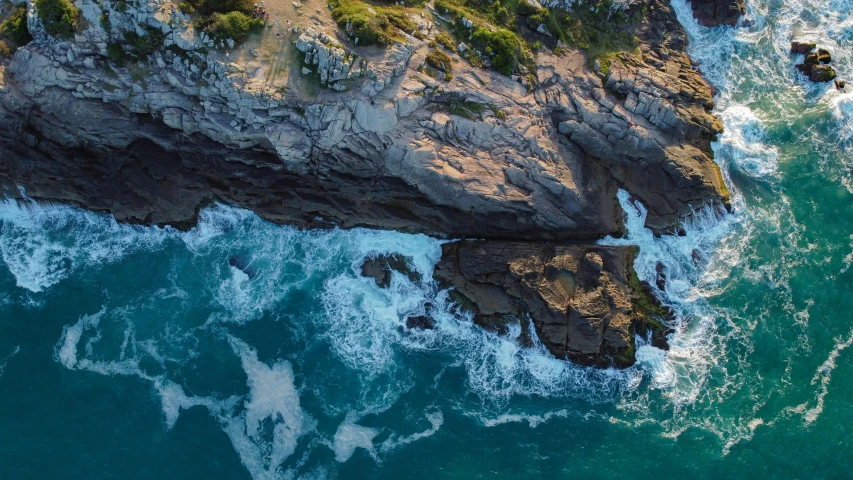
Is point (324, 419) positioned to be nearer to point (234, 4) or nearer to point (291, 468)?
point (291, 468)

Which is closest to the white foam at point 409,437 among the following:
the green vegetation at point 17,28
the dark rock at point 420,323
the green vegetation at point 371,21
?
the dark rock at point 420,323

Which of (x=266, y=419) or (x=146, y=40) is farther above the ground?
(x=146, y=40)

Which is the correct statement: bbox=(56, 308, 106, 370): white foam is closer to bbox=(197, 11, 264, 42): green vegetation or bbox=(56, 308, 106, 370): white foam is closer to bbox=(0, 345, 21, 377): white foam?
bbox=(0, 345, 21, 377): white foam

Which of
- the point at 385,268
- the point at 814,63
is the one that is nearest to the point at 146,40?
the point at 385,268

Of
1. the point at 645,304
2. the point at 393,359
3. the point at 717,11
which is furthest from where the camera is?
the point at 717,11

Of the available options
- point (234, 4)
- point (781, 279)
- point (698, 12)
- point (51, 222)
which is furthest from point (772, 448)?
point (51, 222)

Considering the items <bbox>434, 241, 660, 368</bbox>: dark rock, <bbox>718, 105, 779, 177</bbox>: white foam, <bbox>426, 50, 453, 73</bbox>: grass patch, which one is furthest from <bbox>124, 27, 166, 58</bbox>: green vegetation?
<bbox>718, 105, 779, 177</bbox>: white foam

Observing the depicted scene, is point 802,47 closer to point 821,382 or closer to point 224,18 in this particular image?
point 821,382

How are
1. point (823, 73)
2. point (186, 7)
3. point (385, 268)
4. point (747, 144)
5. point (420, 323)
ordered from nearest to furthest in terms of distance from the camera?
point (186, 7), point (420, 323), point (385, 268), point (747, 144), point (823, 73)
